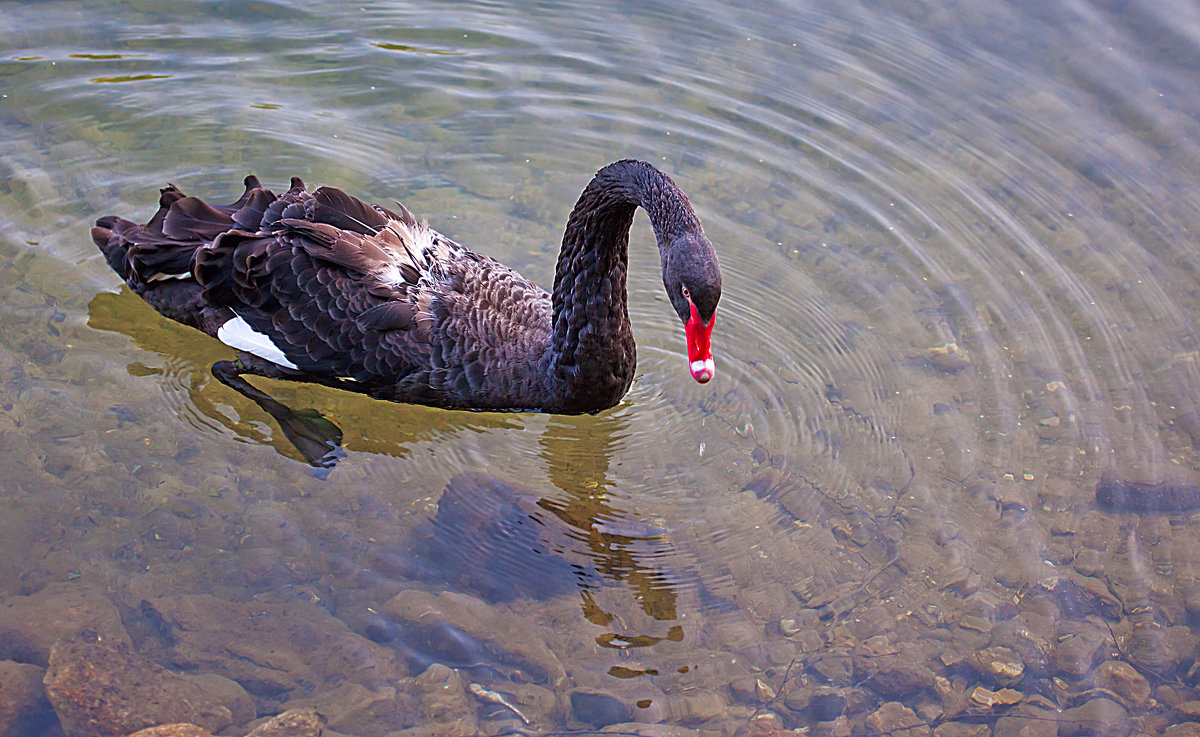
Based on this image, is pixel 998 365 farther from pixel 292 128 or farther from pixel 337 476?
pixel 292 128

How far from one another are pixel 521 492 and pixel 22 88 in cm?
534

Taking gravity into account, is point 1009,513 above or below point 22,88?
below

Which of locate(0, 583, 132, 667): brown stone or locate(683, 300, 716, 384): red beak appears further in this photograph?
locate(683, 300, 716, 384): red beak

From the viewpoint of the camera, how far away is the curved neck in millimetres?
5496

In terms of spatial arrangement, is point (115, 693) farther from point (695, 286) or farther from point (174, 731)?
point (695, 286)

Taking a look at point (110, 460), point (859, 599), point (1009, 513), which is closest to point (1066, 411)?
point (1009, 513)

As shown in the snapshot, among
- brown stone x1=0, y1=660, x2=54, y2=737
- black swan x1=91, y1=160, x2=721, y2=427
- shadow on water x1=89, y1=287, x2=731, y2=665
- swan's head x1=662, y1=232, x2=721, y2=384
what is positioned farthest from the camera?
black swan x1=91, y1=160, x2=721, y2=427

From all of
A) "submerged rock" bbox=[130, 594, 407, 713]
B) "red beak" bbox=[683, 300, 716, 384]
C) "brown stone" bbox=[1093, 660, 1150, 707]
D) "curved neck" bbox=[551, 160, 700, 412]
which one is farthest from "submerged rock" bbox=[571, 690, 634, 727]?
"brown stone" bbox=[1093, 660, 1150, 707]

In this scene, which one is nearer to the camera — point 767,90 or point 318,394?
point 318,394

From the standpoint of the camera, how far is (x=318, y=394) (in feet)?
20.8

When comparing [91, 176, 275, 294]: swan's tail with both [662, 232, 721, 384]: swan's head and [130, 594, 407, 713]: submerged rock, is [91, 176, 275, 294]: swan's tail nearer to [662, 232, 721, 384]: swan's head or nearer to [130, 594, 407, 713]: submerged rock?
[130, 594, 407, 713]: submerged rock

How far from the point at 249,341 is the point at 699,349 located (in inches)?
110

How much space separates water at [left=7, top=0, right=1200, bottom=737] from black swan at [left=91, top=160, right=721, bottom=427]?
319 millimetres

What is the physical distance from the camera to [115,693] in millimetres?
4578
